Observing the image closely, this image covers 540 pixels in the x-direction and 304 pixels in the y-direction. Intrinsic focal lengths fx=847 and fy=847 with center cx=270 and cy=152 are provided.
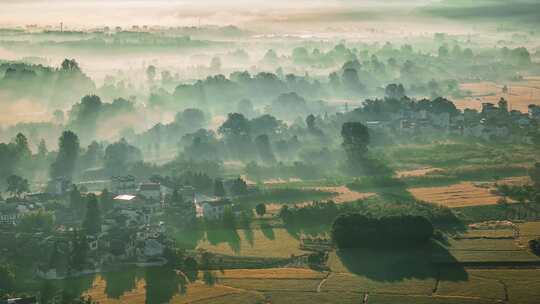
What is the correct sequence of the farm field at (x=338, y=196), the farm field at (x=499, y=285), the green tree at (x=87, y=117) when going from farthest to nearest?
the green tree at (x=87, y=117) → the farm field at (x=338, y=196) → the farm field at (x=499, y=285)

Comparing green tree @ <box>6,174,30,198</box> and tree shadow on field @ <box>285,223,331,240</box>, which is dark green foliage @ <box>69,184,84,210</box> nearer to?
green tree @ <box>6,174,30,198</box>

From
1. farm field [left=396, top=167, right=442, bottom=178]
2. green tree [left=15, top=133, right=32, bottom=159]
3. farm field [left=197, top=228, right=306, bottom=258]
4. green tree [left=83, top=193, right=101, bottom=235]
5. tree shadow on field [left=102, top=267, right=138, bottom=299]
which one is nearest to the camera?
tree shadow on field [left=102, top=267, right=138, bottom=299]

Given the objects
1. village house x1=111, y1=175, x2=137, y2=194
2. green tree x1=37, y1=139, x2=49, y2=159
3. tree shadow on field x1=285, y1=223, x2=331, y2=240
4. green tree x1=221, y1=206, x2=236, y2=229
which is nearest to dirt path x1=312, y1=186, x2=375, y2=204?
tree shadow on field x1=285, y1=223, x2=331, y2=240

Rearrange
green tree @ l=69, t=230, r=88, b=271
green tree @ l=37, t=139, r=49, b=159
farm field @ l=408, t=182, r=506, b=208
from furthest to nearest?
green tree @ l=37, t=139, r=49, b=159
farm field @ l=408, t=182, r=506, b=208
green tree @ l=69, t=230, r=88, b=271

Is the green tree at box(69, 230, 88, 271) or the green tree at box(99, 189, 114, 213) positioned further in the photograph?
the green tree at box(99, 189, 114, 213)

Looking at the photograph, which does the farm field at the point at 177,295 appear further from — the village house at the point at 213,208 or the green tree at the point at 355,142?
the green tree at the point at 355,142

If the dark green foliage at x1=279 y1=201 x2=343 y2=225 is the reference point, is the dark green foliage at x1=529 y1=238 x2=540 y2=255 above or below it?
below

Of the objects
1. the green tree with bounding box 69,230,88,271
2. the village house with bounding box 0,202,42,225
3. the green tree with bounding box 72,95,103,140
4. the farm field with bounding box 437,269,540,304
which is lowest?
the farm field with bounding box 437,269,540,304

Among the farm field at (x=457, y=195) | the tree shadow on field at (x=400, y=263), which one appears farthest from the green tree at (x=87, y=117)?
the tree shadow on field at (x=400, y=263)
